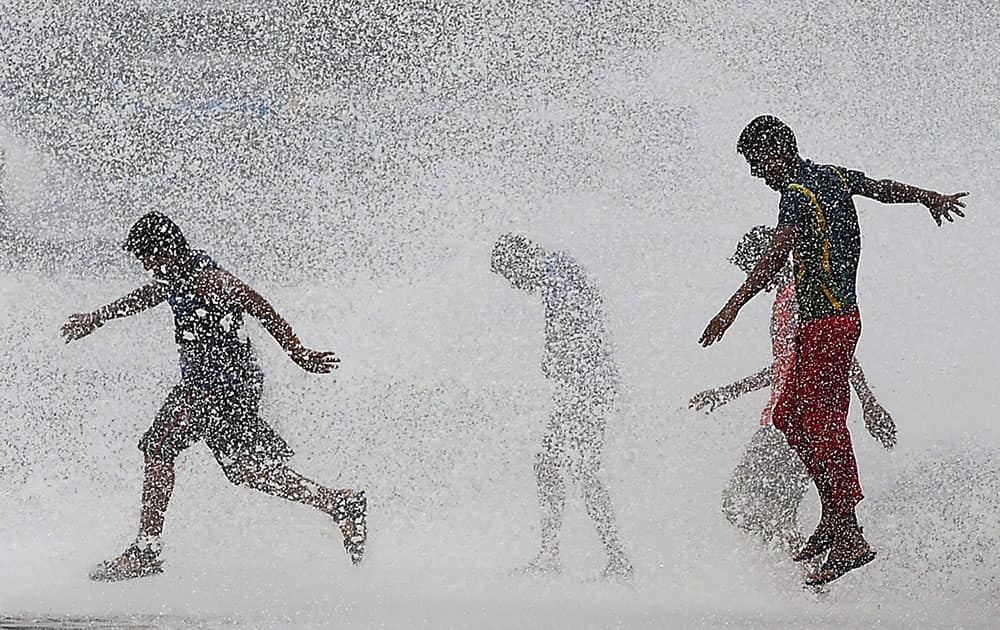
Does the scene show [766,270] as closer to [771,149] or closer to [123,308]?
[771,149]

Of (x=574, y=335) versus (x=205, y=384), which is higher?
(x=574, y=335)

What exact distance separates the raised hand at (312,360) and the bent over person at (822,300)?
1307mm

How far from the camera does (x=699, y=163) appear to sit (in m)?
4.38

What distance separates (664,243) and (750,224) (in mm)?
323

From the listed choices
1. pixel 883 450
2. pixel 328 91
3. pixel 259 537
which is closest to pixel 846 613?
pixel 883 450

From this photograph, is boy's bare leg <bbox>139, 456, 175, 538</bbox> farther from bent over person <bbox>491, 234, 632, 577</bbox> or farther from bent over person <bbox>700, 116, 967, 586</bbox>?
bent over person <bbox>700, 116, 967, 586</bbox>

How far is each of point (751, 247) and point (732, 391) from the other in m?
0.50

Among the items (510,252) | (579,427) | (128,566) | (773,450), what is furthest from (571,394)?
(128,566)

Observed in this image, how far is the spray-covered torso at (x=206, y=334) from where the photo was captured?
386cm

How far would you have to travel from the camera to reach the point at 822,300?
364cm

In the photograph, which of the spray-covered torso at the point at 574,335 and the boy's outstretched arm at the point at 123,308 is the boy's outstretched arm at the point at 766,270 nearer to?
the spray-covered torso at the point at 574,335

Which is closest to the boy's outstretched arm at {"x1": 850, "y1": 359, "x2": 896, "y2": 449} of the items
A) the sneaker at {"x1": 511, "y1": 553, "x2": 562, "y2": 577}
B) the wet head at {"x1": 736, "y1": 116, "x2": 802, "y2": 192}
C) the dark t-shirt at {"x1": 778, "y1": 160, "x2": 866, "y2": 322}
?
the dark t-shirt at {"x1": 778, "y1": 160, "x2": 866, "y2": 322}

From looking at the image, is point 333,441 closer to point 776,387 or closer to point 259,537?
point 259,537

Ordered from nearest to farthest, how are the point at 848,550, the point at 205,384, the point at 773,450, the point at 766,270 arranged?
the point at 766,270 → the point at 848,550 → the point at 205,384 → the point at 773,450
